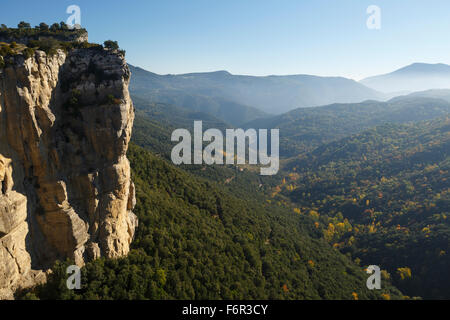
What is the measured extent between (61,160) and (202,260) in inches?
1199

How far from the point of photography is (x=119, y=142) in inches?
1300

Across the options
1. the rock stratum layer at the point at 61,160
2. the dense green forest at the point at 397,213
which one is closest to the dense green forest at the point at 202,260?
the rock stratum layer at the point at 61,160

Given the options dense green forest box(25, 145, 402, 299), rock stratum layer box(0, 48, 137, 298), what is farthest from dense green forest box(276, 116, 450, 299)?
rock stratum layer box(0, 48, 137, 298)

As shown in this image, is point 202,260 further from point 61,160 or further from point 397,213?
point 397,213

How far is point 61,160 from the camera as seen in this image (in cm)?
2953

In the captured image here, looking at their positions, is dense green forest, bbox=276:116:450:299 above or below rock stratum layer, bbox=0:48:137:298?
below

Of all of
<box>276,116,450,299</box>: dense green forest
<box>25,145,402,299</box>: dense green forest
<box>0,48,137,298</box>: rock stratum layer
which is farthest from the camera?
<box>276,116,450,299</box>: dense green forest

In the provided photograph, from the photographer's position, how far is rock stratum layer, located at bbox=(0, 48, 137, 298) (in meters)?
24.7

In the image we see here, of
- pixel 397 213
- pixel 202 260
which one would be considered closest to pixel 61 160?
pixel 202 260

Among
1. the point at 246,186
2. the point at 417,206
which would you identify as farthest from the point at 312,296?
the point at 246,186

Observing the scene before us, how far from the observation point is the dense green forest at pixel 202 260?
34.6 metres

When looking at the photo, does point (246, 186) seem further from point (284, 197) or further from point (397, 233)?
point (397, 233)

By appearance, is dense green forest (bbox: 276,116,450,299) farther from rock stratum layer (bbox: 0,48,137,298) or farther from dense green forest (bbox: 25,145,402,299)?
rock stratum layer (bbox: 0,48,137,298)

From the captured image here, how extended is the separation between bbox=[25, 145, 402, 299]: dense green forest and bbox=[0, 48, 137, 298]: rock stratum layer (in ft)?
10.5
